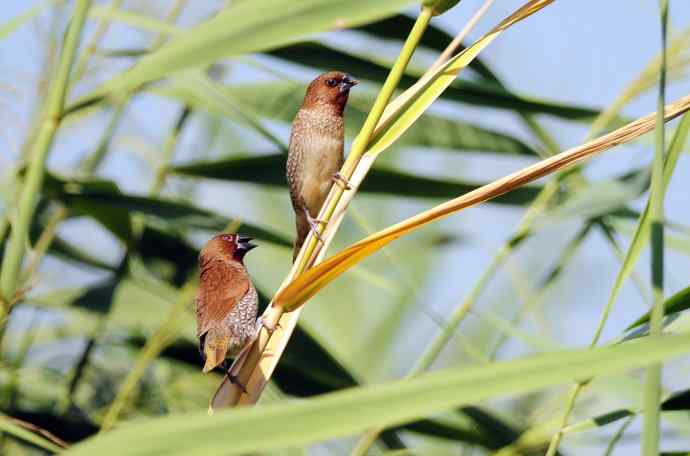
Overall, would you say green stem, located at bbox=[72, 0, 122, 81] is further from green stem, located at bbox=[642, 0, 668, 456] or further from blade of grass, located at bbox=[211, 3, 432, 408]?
green stem, located at bbox=[642, 0, 668, 456]

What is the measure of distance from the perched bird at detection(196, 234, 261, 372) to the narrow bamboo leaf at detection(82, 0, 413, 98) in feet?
4.12

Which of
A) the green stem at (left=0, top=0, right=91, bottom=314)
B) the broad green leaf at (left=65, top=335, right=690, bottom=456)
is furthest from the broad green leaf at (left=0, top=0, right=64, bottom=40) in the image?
the broad green leaf at (left=65, top=335, right=690, bottom=456)

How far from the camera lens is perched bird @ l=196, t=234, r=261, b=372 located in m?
2.67

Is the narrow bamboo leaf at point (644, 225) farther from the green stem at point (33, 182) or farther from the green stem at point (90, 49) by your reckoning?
the green stem at point (90, 49)

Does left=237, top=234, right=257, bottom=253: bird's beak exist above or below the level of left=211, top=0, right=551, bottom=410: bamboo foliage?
above

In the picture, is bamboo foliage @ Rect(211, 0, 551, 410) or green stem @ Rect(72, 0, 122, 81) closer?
bamboo foliage @ Rect(211, 0, 551, 410)

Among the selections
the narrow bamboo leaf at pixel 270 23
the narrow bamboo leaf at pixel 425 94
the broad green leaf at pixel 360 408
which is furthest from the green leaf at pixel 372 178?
the broad green leaf at pixel 360 408

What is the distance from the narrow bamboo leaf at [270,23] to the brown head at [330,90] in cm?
224

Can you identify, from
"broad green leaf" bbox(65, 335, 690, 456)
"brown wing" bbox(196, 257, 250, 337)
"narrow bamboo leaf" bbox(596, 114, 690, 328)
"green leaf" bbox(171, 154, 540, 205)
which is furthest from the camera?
"green leaf" bbox(171, 154, 540, 205)

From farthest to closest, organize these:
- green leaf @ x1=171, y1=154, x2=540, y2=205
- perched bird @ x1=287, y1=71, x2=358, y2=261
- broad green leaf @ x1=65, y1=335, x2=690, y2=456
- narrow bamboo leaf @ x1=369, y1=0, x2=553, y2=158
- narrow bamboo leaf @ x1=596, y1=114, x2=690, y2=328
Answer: perched bird @ x1=287, y1=71, x2=358, y2=261 → green leaf @ x1=171, y1=154, x2=540, y2=205 → narrow bamboo leaf @ x1=369, y1=0, x2=553, y2=158 → narrow bamboo leaf @ x1=596, y1=114, x2=690, y2=328 → broad green leaf @ x1=65, y1=335, x2=690, y2=456

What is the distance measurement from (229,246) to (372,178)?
441mm

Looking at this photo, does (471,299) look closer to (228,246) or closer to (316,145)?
(228,246)

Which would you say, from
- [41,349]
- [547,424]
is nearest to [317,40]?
[547,424]

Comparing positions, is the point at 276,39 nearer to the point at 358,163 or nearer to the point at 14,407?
the point at 358,163
